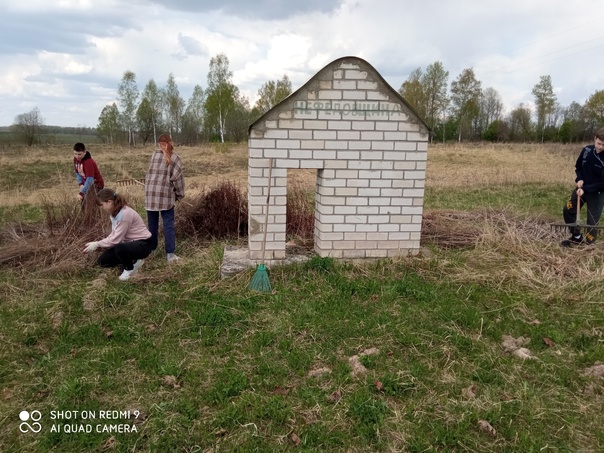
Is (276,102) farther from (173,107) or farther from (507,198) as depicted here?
(507,198)

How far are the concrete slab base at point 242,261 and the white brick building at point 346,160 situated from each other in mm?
124

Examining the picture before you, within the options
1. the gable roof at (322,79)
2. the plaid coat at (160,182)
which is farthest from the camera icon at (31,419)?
the gable roof at (322,79)

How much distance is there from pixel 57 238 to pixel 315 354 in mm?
4476

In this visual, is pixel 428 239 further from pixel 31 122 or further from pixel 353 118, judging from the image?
pixel 31 122

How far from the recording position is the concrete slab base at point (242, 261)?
5.32 metres

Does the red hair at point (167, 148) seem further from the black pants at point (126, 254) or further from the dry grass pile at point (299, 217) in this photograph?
the dry grass pile at point (299, 217)

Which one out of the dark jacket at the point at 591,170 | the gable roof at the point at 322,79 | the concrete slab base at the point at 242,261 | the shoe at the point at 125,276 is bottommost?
the shoe at the point at 125,276

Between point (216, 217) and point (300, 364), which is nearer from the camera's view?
point (300, 364)

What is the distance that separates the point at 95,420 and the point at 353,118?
13.6ft

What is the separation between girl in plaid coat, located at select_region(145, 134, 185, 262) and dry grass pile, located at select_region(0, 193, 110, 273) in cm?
103


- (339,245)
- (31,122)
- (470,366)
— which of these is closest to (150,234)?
(339,245)

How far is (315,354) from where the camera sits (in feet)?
12.1

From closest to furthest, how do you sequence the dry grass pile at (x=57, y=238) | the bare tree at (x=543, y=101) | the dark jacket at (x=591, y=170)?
1. the dry grass pile at (x=57, y=238)
2. the dark jacket at (x=591, y=170)
3. the bare tree at (x=543, y=101)

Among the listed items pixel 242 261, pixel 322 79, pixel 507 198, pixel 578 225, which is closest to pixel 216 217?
pixel 242 261
